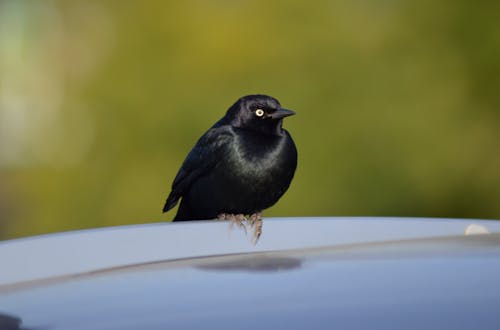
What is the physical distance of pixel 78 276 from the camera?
1.69 metres

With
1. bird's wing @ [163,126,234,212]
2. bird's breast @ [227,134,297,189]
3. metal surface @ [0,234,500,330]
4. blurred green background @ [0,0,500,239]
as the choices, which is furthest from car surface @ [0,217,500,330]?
blurred green background @ [0,0,500,239]

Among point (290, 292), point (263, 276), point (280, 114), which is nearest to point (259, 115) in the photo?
point (280, 114)

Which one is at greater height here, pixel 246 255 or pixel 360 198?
pixel 360 198

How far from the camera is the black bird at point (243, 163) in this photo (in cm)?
451

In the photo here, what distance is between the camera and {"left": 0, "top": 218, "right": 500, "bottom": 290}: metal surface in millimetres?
1721

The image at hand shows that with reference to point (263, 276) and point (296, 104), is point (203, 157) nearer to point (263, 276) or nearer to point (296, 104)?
point (296, 104)

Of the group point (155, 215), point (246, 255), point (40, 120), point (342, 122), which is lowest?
point (246, 255)

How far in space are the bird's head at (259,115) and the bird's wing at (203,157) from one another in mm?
82

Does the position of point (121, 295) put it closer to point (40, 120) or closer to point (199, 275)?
point (199, 275)

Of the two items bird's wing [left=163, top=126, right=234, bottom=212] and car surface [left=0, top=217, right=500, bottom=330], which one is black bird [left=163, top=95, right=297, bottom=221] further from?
car surface [left=0, top=217, right=500, bottom=330]

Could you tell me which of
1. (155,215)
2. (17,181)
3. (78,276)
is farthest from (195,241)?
(17,181)

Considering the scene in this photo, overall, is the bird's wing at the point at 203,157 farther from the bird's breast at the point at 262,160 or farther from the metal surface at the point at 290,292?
the metal surface at the point at 290,292

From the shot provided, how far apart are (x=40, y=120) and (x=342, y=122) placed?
8.21ft

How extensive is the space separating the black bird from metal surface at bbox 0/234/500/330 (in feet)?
8.42
